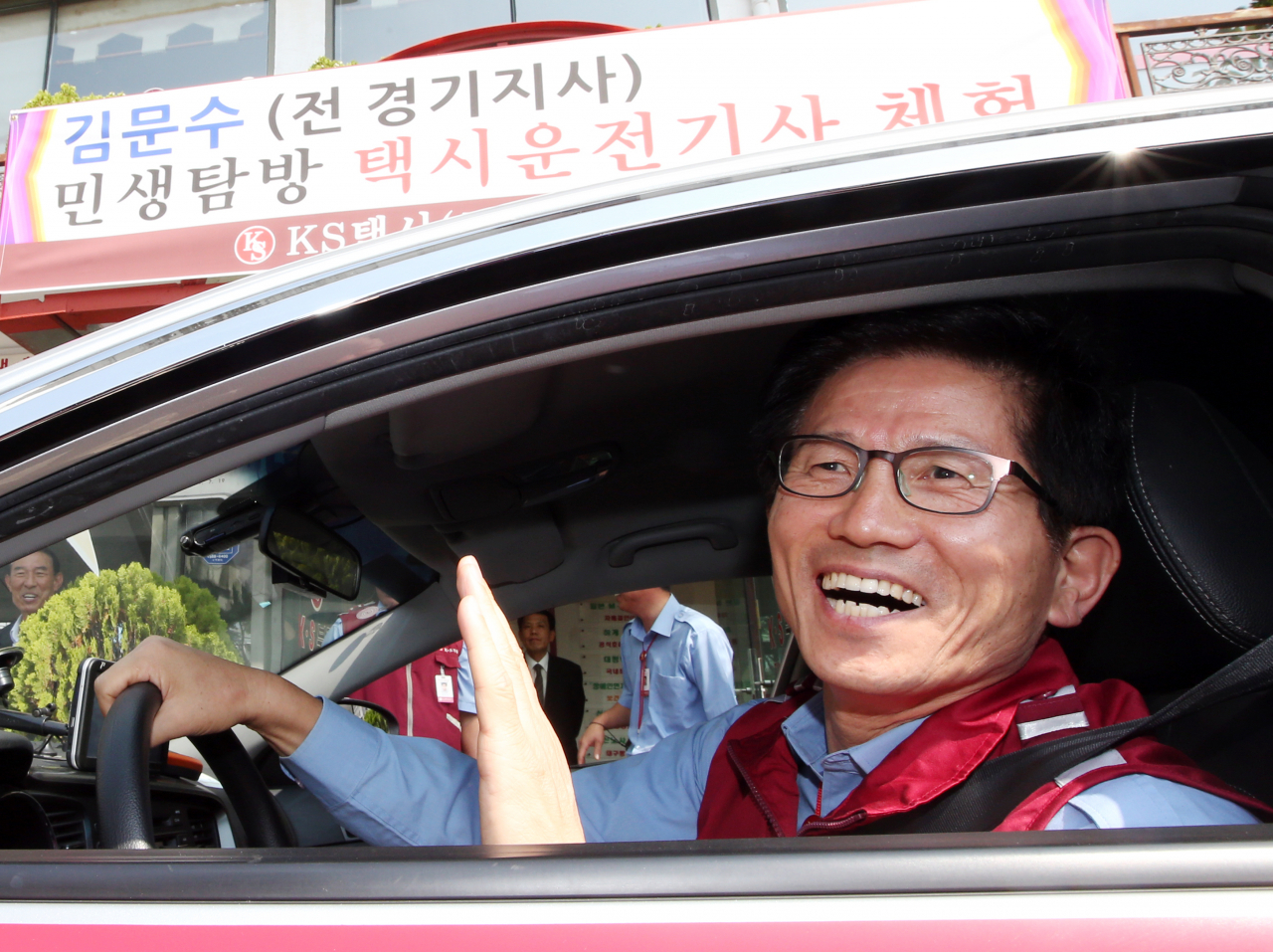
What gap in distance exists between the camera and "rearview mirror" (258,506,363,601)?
1.68 m

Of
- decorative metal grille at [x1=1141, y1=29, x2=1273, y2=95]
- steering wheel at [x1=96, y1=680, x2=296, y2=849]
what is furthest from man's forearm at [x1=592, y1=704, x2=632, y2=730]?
decorative metal grille at [x1=1141, y1=29, x2=1273, y2=95]

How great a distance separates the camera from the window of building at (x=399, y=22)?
7984mm

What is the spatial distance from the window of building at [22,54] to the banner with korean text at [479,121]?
3901 millimetres

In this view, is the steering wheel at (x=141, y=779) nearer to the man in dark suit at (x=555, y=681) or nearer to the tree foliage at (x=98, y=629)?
the tree foliage at (x=98, y=629)

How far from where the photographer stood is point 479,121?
5098mm

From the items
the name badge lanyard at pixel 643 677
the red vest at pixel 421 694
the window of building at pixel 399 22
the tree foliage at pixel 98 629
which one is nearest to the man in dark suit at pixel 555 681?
the name badge lanyard at pixel 643 677

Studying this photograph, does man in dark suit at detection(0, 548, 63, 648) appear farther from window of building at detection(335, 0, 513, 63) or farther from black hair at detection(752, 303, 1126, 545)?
window of building at detection(335, 0, 513, 63)

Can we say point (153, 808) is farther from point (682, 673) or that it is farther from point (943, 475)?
point (682, 673)

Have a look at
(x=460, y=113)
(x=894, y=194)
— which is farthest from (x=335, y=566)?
(x=460, y=113)

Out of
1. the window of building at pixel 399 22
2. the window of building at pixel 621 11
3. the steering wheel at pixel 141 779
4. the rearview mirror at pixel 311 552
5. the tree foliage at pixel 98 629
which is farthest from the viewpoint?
the window of building at pixel 399 22

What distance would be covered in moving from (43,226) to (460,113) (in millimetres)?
2593

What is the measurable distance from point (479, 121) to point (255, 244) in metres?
1.46

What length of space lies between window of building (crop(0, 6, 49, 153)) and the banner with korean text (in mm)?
3901

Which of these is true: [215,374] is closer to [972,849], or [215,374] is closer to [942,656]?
[972,849]
